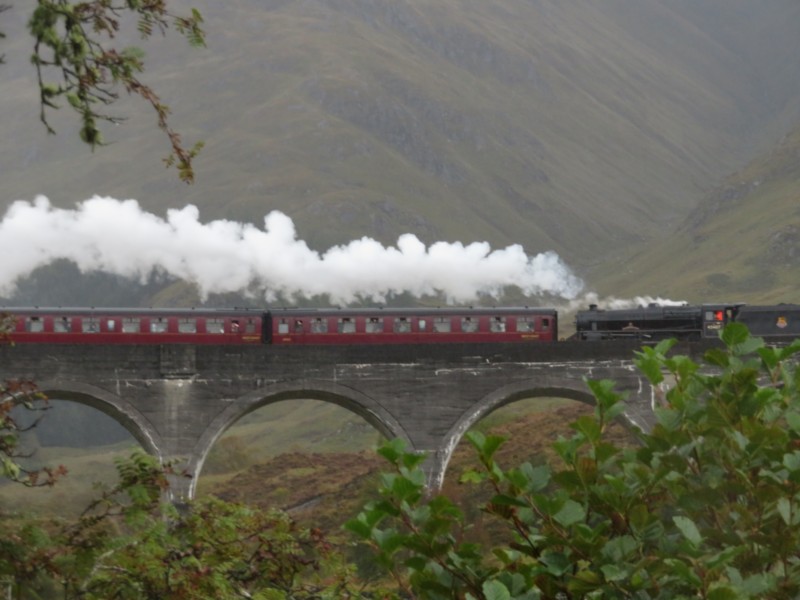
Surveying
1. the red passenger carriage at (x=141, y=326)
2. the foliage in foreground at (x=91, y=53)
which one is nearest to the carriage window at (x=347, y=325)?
the red passenger carriage at (x=141, y=326)

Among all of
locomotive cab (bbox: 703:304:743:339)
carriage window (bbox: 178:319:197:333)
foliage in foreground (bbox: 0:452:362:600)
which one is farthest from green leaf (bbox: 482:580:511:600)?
locomotive cab (bbox: 703:304:743:339)

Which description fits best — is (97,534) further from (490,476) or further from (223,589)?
(490,476)

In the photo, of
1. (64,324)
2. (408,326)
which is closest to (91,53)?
(64,324)

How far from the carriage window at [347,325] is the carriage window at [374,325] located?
0.58m

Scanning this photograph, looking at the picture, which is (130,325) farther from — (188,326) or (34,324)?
(34,324)

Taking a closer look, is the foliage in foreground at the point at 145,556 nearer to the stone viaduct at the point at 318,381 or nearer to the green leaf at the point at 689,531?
the green leaf at the point at 689,531

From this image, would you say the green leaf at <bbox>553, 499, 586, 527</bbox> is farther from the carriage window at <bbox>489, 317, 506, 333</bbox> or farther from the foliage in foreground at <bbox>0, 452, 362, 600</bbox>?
the carriage window at <bbox>489, 317, 506, 333</bbox>

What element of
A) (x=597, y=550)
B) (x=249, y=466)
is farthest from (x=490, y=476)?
(x=249, y=466)

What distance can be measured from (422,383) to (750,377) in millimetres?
44460

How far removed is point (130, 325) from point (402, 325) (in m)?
10.9

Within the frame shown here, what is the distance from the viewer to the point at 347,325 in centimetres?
5719

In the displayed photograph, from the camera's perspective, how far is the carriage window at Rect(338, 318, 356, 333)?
57.1m

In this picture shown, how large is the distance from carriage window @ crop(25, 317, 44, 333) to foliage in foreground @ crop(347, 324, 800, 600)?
151ft

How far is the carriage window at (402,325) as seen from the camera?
57.6m
